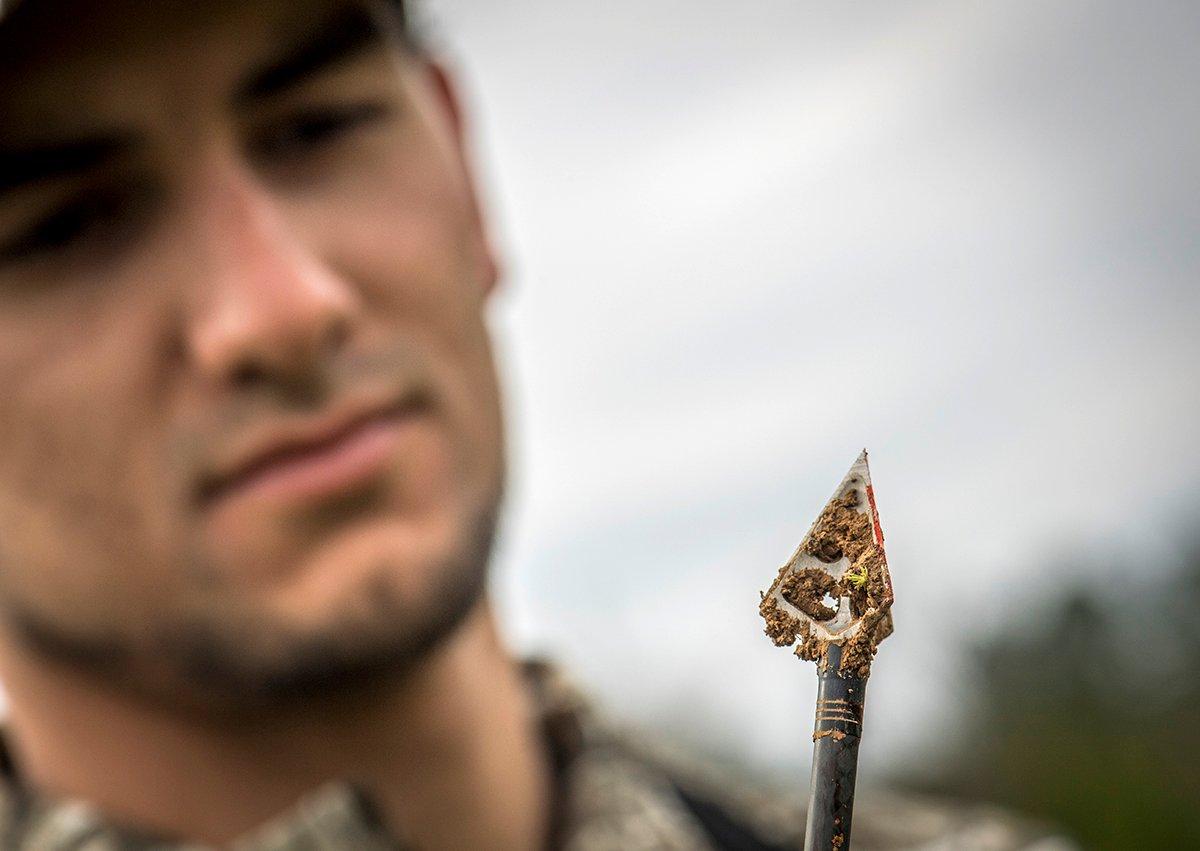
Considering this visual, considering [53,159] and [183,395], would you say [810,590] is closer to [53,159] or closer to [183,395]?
[183,395]

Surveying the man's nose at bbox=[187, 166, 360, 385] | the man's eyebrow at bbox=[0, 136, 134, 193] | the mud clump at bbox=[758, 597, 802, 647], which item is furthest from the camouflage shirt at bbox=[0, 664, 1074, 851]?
the mud clump at bbox=[758, 597, 802, 647]

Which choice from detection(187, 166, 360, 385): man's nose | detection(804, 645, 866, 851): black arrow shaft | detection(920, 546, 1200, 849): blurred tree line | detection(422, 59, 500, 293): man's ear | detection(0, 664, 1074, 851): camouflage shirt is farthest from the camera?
detection(920, 546, 1200, 849): blurred tree line

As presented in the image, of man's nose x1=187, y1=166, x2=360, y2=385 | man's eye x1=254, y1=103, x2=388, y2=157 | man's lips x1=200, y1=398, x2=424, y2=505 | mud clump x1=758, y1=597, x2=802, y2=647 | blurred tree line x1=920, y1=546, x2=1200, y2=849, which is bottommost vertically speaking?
blurred tree line x1=920, y1=546, x2=1200, y2=849

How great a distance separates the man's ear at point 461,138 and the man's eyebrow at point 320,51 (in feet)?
1.99

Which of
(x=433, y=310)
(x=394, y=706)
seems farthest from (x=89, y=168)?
(x=394, y=706)

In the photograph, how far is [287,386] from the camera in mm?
2666

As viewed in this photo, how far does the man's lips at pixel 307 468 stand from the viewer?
8.66 ft

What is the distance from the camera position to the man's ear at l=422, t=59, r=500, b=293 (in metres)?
3.69

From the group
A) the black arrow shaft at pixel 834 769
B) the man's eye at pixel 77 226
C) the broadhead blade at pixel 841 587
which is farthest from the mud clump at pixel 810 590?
the man's eye at pixel 77 226

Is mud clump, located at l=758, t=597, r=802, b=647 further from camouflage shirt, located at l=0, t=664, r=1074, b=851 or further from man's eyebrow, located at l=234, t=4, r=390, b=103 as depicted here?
man's eyebrow, located at l=234, t=4, r=390, b=103

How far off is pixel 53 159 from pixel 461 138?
1538 mm

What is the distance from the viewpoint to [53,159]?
2.62 metres

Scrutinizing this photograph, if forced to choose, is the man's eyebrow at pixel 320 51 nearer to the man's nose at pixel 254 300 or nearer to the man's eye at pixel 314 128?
the man's eye at pixel 314 128

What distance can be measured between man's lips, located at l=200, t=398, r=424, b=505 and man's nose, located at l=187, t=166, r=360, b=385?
0.48 ft
